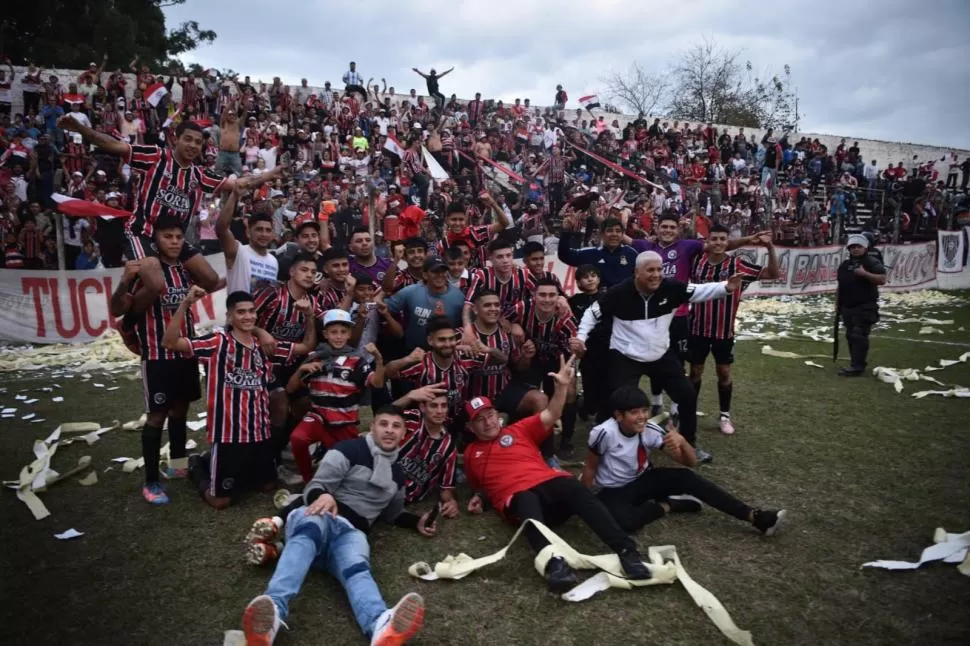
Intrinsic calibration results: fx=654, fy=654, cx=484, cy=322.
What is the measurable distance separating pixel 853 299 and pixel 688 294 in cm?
544

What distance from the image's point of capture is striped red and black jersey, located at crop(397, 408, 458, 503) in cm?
511

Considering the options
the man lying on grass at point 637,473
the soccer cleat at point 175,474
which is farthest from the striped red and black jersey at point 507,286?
the soccer cleat at point 175,474

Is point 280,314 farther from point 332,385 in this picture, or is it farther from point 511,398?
point 511,398

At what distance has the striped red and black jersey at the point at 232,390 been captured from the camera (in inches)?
202

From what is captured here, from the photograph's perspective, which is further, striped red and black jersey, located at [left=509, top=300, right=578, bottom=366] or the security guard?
the security guard

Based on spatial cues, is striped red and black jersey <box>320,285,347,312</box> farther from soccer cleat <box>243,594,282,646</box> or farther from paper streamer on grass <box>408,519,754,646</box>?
soccer cleat <box>243,594,282,646</box>

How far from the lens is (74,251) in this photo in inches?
541

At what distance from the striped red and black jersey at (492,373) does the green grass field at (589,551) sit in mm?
926

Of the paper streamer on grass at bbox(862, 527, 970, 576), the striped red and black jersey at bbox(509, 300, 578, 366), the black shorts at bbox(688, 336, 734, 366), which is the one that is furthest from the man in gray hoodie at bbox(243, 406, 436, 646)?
the black shorts at bbox(688, 336, 734, 366)

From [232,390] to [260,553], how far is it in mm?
1552

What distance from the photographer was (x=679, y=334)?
6902mm

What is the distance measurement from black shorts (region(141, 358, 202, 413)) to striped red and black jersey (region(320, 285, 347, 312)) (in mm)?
1273

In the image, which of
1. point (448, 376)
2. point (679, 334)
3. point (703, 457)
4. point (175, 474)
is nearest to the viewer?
point (448, 376)

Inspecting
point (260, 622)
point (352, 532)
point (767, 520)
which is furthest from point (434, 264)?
point (260, 622)
